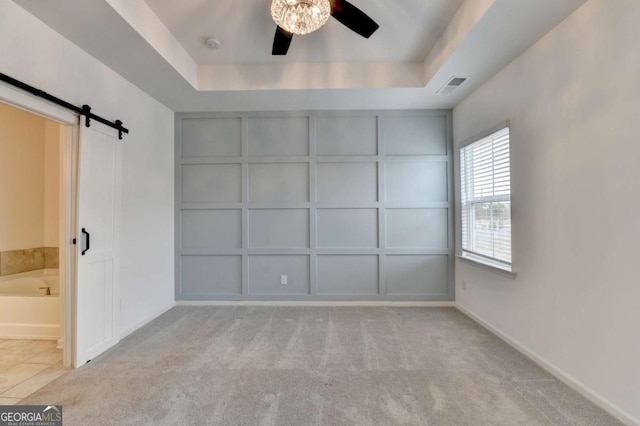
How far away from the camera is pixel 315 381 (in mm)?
2057

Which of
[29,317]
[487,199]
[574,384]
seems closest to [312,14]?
[487,199]

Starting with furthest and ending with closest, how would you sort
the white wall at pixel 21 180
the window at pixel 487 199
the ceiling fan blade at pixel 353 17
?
the white wall at pixel 21 180
the window at pixel 487 199
the ceiling fan blade at pixel 353 17

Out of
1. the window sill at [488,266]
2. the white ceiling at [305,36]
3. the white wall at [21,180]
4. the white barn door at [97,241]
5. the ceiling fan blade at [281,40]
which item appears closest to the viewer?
the ceiling fan blade at [281,40]

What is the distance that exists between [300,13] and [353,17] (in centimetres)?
39

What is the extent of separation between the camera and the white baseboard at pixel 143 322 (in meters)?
2.82

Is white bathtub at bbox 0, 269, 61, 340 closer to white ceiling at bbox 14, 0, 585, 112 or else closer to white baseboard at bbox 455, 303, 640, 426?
white ceiling at bbox 14, 0, 585, 112

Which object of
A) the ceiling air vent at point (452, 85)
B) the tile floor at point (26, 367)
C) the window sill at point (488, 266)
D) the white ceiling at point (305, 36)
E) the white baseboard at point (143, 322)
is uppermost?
the white ceiling at point (305, 36)

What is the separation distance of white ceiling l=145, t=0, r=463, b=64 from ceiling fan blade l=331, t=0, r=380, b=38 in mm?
410

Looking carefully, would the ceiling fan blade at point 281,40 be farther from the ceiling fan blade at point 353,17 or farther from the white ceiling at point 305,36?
the ceiling fan blade at point 353,17

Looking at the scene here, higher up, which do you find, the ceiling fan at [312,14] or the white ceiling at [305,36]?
the white ceiling at [305,36]

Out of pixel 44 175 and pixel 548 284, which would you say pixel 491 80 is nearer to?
pixel 548 284

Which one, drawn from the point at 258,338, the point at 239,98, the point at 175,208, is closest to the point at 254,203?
the point at 175,208

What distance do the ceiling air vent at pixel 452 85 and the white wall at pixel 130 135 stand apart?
137 inches

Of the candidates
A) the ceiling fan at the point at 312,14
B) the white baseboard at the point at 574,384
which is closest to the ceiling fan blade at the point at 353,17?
the ceiling fan at the point at 312,14
